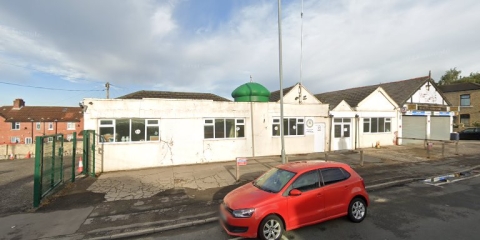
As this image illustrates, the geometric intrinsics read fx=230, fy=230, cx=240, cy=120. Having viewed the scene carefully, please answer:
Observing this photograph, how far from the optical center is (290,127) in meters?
15.6

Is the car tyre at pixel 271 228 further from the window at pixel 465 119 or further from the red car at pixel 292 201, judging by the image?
the window at pixel 465 119

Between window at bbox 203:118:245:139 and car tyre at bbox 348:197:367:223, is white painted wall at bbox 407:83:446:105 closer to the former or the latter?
window at bbox 203:118:245:139

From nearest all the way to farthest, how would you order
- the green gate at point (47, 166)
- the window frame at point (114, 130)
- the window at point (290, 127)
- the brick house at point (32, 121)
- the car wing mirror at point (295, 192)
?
the car wing mirror at point (295, 192)
the green gate at point (47, 166)
the window frame at point (114, 130)
the window at point (290, 127)
the brick house at point (32, 121)

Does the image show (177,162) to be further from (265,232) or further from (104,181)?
(265,232)

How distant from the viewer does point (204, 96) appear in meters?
18.8

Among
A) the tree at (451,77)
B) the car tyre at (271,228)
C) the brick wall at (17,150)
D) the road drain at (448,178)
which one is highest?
the tree at (451,77)

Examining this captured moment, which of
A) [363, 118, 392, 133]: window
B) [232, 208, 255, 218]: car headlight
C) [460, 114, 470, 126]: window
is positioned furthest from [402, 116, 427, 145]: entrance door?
[232, 208, 255, 218]: car headlight

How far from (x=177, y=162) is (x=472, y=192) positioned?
1234cm

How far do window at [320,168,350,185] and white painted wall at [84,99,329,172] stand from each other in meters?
9.01

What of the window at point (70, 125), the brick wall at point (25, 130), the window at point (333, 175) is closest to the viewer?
the window at point (333, 175)

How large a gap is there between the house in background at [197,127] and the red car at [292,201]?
8.24 meters

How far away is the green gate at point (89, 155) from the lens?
35.1 feet

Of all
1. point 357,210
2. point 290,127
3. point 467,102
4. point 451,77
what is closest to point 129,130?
point 290,127

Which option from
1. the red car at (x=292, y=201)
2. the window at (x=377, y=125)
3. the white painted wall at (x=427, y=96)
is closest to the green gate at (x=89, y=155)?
the red car at (x=292, y=201)
